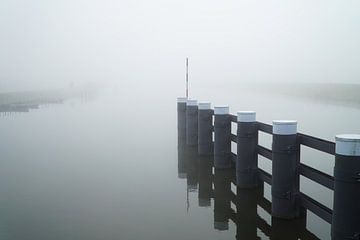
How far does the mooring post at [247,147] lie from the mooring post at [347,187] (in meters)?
3.18

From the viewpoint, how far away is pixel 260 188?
8492 mm

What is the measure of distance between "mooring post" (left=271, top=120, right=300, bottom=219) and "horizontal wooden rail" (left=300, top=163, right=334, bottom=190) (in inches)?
6.5

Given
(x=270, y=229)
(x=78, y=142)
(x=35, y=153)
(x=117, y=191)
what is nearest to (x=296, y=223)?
(x=270, y=229)

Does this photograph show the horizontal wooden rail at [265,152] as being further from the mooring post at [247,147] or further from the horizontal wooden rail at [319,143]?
the horizontal wooden rail at [319,143]

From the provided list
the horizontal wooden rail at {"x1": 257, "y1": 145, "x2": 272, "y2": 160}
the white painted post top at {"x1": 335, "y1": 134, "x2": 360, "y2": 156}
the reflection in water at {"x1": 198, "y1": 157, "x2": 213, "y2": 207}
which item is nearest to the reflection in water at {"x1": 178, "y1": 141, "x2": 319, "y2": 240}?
the reflection in water at {"x1": 198, "y1": 157, "x2": 213, "y2": 207}

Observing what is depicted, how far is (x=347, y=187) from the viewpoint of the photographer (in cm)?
485

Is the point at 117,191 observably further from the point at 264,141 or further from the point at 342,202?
the point at 264,141

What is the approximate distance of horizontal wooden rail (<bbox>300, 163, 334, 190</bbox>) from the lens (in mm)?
5733

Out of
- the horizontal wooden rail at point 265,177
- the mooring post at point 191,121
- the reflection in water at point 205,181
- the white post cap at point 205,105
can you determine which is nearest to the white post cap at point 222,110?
the white post cap at point 205,105

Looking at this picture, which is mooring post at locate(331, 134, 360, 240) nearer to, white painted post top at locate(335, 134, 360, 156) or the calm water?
white painted post top at locate(335, 134, 360, 156)

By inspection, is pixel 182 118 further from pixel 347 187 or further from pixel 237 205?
pixel 347 187

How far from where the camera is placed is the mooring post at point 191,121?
42.0 feet

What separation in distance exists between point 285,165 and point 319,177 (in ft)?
1.94

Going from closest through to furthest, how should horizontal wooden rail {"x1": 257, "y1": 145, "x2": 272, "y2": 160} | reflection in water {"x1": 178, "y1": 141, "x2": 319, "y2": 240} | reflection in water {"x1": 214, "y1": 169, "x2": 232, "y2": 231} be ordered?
reflection in water {"x1": 178, "y1": 141, "x2": 319, "y2": 240} → reflection in water {"x1": 214, "y1": 169, "x2": 232, "y2": 231} → horizontal wooden rail {"x1": 257, "y1": 145, "x2": 272, "y2": 160}
